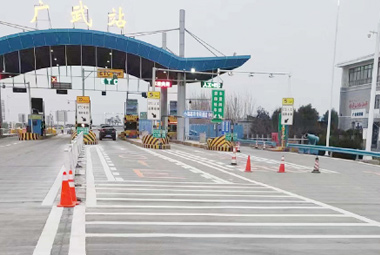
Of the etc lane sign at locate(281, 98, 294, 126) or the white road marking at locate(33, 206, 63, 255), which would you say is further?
the etc lane sign at locate(281, 98, 294, 126)

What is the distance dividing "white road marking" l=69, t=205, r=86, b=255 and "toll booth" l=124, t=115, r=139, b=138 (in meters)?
35.5

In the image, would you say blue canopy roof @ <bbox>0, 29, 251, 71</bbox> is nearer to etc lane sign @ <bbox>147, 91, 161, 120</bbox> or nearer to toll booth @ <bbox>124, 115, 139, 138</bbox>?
etc lane sign @ <bbox>147, 91, 161, 120</bbox>

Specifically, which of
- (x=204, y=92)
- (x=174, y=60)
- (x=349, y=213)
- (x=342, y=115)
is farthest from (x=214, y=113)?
(x=204, y=92)

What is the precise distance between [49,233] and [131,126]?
37.4 meters

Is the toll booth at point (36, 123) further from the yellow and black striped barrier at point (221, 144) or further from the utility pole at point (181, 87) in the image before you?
the yellow and black striped barrier at point (221, 144)

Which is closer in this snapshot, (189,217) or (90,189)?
(189,217)

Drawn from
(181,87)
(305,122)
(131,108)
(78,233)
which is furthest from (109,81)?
(305,122)

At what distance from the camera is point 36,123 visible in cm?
3856

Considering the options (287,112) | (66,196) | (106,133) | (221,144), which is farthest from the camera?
(106,133)

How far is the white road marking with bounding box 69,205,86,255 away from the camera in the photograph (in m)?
4.07

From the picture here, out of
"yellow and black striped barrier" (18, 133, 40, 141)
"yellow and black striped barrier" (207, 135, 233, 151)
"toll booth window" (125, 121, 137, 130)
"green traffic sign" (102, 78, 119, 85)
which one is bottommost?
"yellow and black striped barrier" (18, 133, 40, 141)

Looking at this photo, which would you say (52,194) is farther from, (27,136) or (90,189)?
(27,136)

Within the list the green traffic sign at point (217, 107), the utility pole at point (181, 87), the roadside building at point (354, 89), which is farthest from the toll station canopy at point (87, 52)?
the roadside building at point (354, 89)

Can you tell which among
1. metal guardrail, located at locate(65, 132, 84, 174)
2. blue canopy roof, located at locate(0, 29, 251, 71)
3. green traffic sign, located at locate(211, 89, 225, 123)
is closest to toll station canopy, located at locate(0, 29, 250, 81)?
blue canopy roof, located at locate(0, 29, 251, 71)
